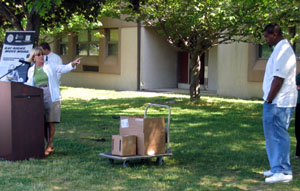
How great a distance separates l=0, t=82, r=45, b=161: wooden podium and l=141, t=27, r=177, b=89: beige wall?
1634 centimetres

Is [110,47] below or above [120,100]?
above

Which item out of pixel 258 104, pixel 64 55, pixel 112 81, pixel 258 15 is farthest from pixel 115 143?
pixel 64 55

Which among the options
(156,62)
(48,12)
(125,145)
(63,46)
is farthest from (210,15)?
(63,46)

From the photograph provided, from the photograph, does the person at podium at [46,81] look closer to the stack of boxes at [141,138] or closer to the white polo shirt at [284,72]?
the stack of boxes at [141,138]

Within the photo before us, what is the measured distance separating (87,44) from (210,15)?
14.4m

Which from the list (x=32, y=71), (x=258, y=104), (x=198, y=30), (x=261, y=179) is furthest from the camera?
(x=258, y=104)

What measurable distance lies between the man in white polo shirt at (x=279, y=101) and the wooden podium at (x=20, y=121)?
3.59m

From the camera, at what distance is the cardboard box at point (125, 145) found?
285 inches

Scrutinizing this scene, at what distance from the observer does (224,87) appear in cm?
2109

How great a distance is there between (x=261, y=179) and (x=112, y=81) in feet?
64.9

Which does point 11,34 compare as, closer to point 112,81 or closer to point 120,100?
point 120,100

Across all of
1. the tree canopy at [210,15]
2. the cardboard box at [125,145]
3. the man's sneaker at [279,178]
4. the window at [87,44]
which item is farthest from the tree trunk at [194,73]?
the window at [87,44]

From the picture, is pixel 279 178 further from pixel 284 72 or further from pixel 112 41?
pixel 112 41

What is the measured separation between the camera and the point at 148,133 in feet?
24.1
